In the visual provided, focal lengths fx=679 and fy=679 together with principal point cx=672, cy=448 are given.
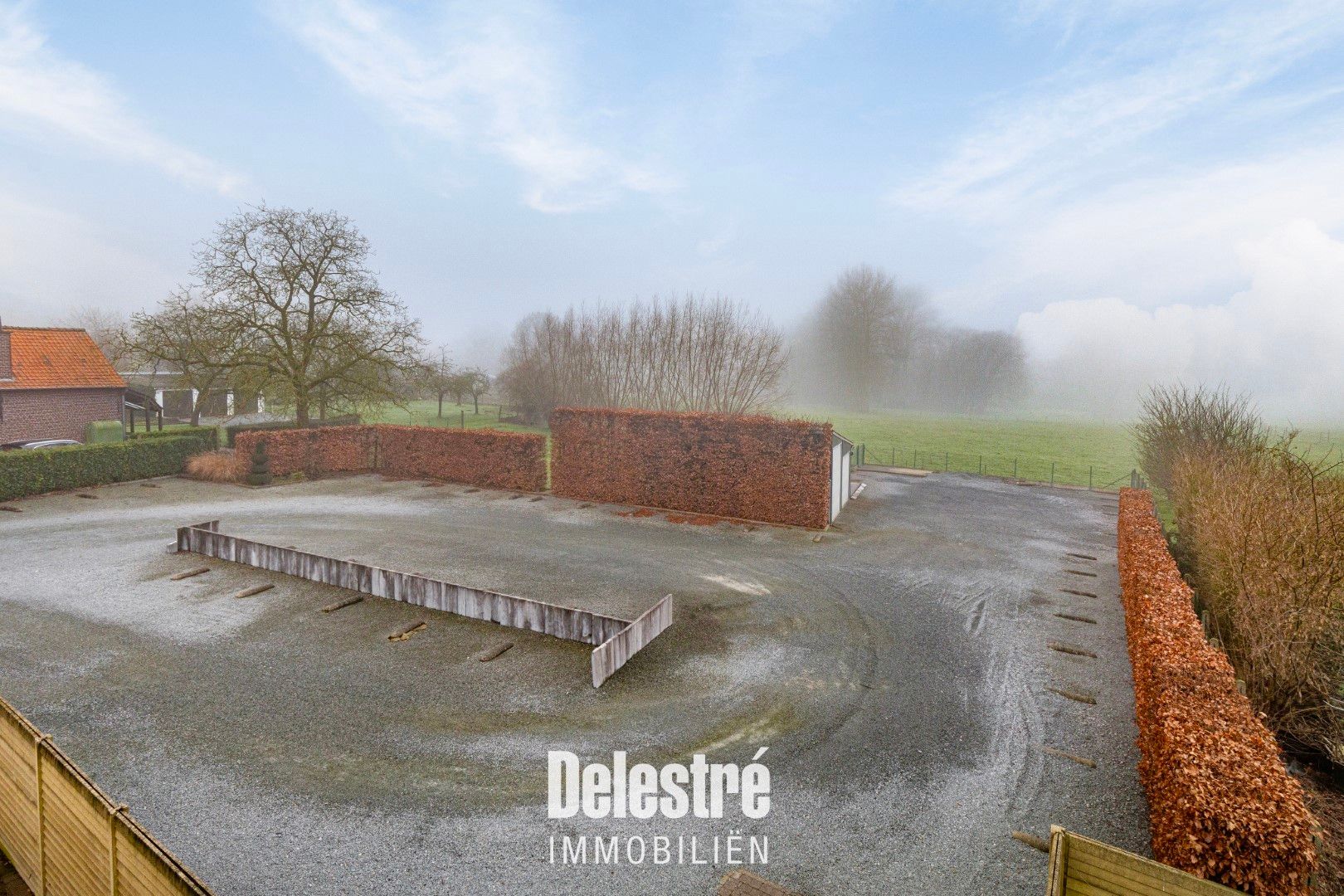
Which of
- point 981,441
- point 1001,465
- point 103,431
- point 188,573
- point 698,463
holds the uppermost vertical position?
point 103,431

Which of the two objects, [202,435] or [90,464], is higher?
[202,435]

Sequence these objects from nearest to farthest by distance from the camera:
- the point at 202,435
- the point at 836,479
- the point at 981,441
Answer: the point at 836,479 < the point at 202,435 < the point at 981,441

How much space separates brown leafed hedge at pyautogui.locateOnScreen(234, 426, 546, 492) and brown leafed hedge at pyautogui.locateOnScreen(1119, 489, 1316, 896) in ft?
64.2

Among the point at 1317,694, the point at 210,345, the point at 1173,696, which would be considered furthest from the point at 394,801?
the point at 210,345

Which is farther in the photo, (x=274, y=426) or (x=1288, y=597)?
(x=274, y=426)

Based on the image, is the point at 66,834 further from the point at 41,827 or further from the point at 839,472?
the point at 839,472

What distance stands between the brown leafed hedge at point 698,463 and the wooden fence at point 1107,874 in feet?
49.0

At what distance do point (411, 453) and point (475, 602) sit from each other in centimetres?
1687

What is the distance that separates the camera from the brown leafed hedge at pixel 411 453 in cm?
2441

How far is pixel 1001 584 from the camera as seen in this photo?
46.6 ft

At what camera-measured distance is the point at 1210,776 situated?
200 inches

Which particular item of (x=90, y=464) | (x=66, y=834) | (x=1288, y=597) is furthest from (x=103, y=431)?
(x=1288, y=597)

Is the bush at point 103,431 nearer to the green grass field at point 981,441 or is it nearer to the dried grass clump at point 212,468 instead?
the dried grass clump at point 212,468

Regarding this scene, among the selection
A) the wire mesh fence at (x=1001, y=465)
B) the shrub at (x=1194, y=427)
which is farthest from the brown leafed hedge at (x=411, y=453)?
the shrub at (x=1194, y=427)
